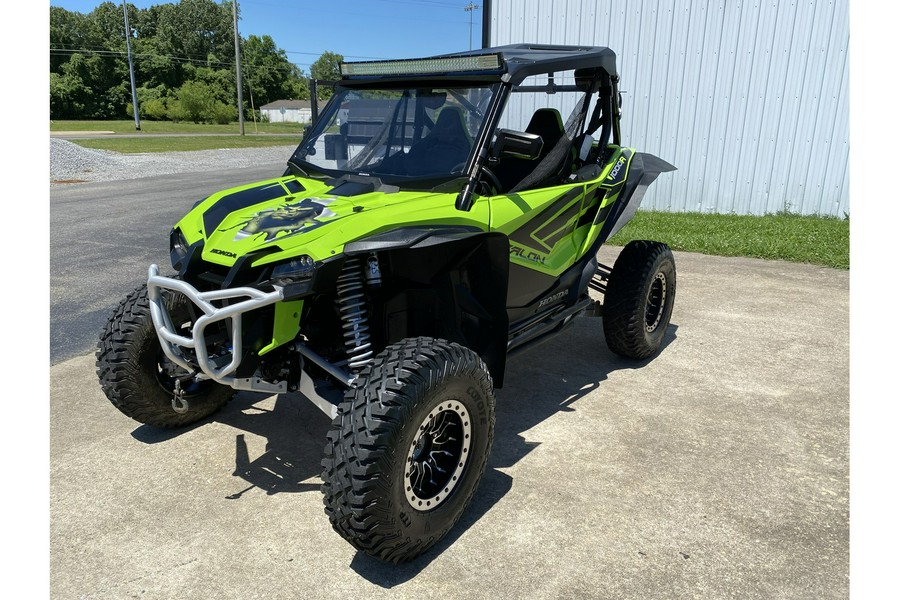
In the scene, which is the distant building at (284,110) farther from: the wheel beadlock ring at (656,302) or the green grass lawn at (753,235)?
the wheel beadlock ring at (656,302)

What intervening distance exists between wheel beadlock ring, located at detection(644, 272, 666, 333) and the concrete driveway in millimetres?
361

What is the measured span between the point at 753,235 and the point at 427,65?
7.17 m

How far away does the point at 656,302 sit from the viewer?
5.32m

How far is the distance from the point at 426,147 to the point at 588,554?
7.35 ft

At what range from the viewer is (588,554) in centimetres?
286

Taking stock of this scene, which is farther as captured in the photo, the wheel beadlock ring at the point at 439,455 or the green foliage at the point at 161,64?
the green foliage at the point at 161,64

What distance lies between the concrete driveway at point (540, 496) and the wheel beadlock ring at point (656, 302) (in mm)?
361

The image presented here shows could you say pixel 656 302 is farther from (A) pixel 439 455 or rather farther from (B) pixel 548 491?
(A) pixel 439 455

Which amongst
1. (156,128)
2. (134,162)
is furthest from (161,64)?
(134,162)

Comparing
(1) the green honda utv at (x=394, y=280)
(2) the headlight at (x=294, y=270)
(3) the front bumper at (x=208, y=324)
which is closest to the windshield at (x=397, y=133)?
(1) the green honda utv at (x=394, y=280)

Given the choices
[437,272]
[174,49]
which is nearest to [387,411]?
[437,272]

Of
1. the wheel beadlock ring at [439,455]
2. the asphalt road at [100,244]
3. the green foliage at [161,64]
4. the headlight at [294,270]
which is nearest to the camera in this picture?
the headlight at [294,270]

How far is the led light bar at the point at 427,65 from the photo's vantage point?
359 cm

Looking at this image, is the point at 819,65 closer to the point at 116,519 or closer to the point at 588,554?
the point at 588,554
